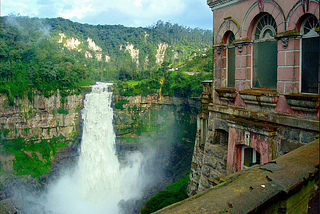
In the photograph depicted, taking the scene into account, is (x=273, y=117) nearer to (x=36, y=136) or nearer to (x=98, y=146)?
(x=98, y=146)

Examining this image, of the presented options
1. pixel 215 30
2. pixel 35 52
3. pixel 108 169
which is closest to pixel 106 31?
pixel 35 52

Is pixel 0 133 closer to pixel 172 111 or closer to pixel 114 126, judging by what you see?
pixel 114 126

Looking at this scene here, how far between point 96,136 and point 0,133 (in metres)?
9.84

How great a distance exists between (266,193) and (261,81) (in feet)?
11.2

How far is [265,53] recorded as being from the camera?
16.3ft

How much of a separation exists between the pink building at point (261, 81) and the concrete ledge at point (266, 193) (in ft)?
5.41

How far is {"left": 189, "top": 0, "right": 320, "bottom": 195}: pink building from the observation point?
4098 millimetres

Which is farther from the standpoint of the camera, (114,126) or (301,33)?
(114,126)

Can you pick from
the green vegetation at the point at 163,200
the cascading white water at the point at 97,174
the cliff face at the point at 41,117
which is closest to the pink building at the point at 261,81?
the green vegetation at the point at 163,200

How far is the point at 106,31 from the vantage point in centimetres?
8338

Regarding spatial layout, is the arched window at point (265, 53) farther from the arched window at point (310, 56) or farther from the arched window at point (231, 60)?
the arched window at point (231, 60)

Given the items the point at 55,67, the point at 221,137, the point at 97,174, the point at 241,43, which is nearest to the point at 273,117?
the point at 241,43

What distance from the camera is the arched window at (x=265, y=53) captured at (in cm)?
477

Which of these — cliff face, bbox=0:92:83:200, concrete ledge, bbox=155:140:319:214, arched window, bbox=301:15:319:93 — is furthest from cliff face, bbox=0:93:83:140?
concrete ledge, bbox=155:140:319:214
